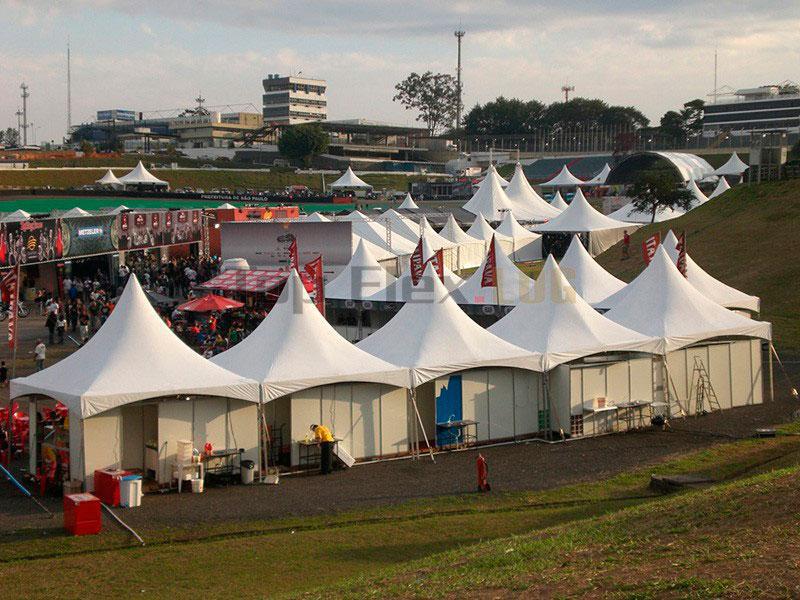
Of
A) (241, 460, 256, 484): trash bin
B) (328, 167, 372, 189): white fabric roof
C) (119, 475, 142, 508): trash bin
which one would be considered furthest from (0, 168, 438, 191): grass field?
(119, 475, 142, 508): trash bin

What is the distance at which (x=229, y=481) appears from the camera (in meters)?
17.6

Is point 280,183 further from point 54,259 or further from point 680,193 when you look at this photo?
A: point 54,259

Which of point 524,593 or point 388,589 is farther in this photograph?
point 388,589

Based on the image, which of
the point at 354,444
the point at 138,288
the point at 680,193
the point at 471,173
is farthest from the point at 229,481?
the point at 471,173

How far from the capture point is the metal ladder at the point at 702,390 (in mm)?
22953

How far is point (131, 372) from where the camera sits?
56.6ft

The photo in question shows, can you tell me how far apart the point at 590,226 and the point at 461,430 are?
3319 cm

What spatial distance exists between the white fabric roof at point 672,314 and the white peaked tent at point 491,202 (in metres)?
37.6

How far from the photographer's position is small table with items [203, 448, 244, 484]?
17484mm

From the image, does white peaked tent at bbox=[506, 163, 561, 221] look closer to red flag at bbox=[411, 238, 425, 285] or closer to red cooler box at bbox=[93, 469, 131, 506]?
red flag at bbox=[411, 238, 425, 285]

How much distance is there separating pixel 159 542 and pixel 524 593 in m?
6.54

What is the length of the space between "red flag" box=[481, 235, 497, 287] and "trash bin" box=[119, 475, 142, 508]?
13791mm

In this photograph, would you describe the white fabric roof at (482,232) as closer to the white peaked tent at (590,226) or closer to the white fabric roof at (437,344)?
the white peaked tent at (590,226)

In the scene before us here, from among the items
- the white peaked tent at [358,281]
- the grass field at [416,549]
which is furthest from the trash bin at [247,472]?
the white peaked tent at [358,281]
